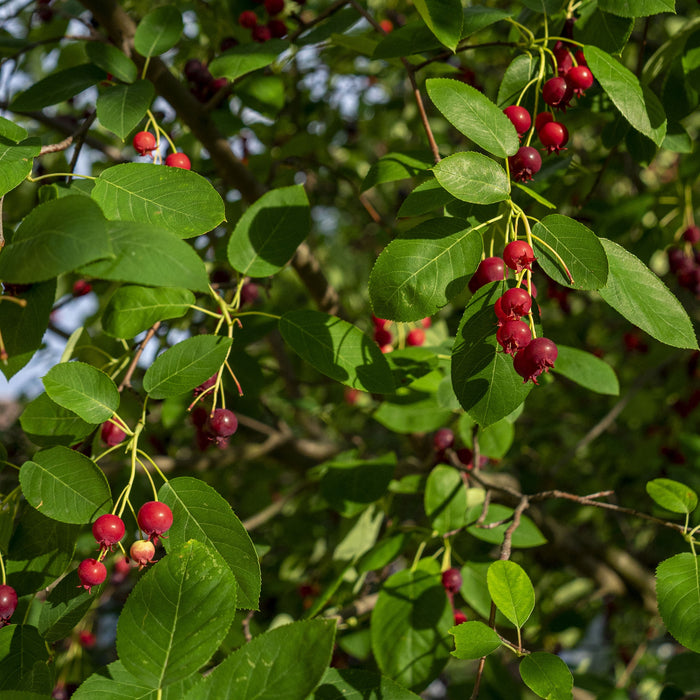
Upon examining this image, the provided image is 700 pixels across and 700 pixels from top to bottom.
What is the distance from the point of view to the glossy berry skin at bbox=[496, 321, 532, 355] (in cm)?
85

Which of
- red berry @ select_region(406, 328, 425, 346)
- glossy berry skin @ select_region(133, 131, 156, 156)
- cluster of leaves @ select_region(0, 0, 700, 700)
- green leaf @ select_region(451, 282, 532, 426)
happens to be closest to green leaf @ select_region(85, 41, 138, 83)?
cluster of leaves @ select_region(0, 0, 700, 700)

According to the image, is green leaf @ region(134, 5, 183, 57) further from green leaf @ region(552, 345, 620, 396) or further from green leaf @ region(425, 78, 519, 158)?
green leaf @ region(552, 345, 620, 396)

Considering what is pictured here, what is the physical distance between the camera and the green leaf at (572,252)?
2.92ft

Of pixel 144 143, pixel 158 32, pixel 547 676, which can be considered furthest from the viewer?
pixel 158 32

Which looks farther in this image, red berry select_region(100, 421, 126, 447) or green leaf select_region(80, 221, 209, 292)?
red berry select_region(100, 421, 126, 447)

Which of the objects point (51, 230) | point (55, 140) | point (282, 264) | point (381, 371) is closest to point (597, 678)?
point (381, 371)

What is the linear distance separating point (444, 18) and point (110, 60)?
622 mm

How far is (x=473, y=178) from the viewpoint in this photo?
2.92 feet

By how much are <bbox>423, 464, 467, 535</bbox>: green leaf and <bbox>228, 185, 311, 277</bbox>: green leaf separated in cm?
61

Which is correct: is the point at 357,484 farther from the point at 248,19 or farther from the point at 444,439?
the point at 248,19

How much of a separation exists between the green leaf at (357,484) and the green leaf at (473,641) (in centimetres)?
59

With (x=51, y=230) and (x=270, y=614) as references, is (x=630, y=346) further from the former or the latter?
(x=51, y=230)

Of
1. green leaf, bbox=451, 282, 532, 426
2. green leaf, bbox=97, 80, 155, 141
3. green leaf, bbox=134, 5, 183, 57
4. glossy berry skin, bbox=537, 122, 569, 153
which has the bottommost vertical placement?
green leaf, bbox=451, 282, 532, 426

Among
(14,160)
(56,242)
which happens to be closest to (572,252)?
(56,242)
